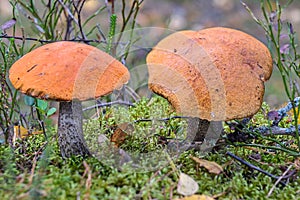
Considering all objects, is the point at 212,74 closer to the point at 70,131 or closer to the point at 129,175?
the point at 129,175

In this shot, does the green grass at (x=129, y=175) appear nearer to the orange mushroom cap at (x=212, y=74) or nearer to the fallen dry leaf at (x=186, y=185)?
the fallen dry leaf at (x=186, y=185)

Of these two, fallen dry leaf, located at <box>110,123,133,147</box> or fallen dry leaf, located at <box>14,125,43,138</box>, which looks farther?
fallen dry leaf, located at <box>14,125,43,138</box>

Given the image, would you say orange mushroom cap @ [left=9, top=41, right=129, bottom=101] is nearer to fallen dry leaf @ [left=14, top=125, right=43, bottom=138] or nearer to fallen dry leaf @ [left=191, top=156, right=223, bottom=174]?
fallen dry leaf @ [left=191, top=156, right=223, bottom=174]

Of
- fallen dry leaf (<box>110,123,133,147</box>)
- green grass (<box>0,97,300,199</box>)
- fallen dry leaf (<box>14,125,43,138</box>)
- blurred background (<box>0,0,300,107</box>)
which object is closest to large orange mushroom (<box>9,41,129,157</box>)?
green grass (<box>0,97,300,199</box>)

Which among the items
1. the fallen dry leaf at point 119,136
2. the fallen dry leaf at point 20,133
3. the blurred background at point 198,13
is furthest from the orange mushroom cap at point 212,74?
the blurred background at point 198,13

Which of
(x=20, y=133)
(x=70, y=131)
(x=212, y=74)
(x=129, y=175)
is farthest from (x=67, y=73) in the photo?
(x=20, y=133)

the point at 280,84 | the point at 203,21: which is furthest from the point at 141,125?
the point at 203,21
